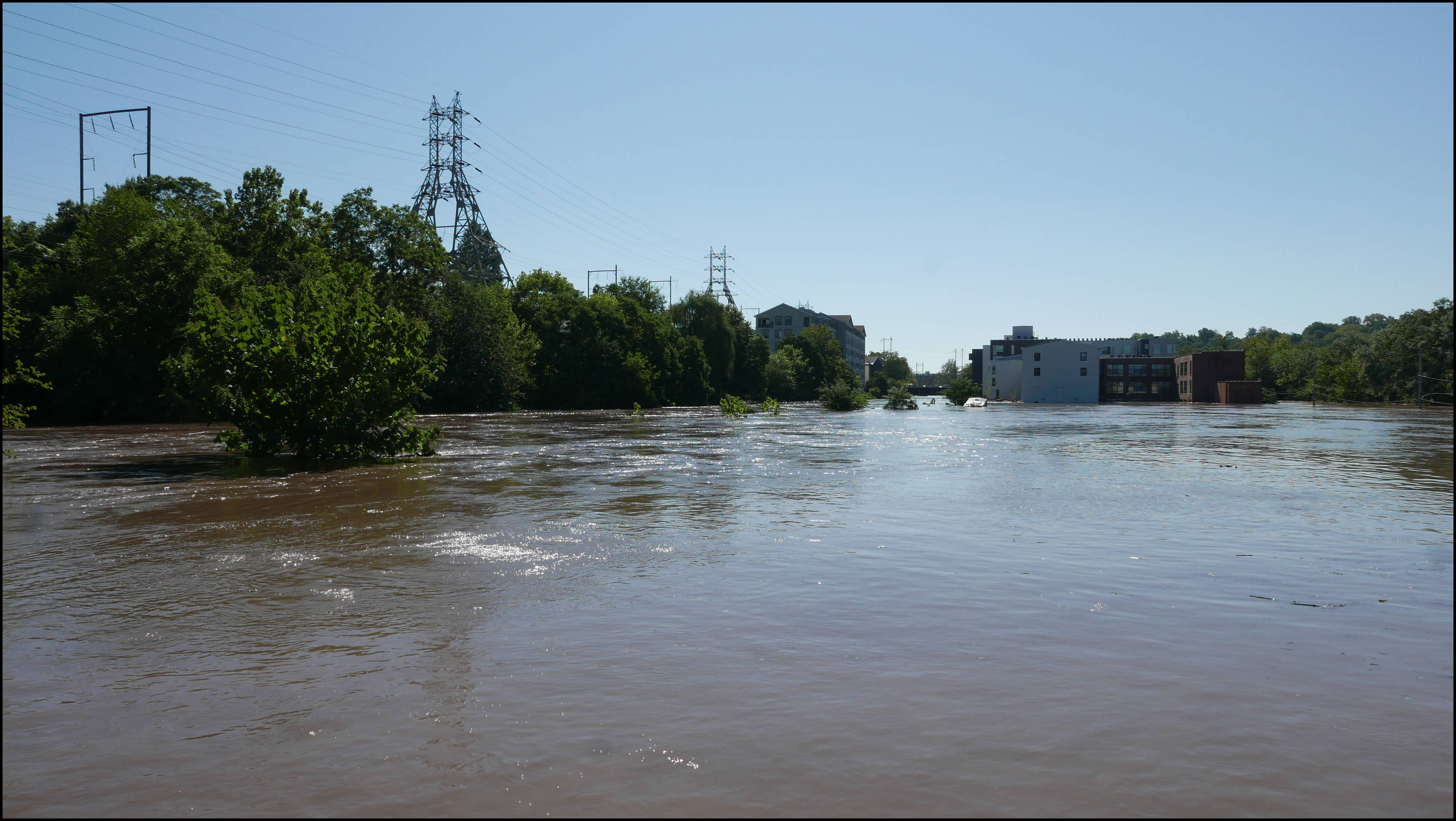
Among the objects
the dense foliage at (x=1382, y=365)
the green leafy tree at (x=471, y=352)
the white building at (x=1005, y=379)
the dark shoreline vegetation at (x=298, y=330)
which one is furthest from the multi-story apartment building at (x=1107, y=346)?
the green leafy tree at (x=471, y=352)

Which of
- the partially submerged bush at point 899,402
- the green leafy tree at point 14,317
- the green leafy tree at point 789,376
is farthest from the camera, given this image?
the green leafy tree at point 789,376

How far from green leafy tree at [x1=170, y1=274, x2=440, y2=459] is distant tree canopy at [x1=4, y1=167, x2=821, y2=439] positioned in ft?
0.19

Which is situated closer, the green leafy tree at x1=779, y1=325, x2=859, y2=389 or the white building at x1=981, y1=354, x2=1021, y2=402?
the white building at x1=981, y1=354, x2=1021, y2=402

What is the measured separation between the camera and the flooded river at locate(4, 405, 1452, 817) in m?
3.91

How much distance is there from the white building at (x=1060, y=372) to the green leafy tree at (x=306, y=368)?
112760 millimetres

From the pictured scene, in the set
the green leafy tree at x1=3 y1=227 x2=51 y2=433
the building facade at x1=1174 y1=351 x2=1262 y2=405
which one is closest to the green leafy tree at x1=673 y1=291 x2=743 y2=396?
the green leafy tree at x1=3 y1=227 x2=51 y2=433

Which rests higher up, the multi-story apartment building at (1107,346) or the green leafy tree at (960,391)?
the multi-story apartment building at (1107,346)

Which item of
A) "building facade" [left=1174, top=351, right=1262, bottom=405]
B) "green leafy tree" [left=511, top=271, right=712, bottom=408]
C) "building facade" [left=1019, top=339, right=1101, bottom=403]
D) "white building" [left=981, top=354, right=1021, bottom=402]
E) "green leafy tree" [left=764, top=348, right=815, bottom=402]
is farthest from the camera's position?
"white building" [left=981, top=354, right=1021, bottom=402]

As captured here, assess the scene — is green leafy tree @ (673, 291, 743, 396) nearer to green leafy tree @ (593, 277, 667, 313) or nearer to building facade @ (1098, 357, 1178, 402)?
green leafy tree @ (593, 277, 667, 313)

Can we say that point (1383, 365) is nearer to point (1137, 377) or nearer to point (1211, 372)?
point (1211, 372)

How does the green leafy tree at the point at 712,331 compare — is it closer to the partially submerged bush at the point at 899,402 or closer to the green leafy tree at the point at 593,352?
the green leafy tree at the point at 593,352

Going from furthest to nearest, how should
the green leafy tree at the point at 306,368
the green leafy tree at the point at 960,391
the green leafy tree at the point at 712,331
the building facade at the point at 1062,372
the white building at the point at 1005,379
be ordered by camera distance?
the white building at the point at 1005,379
the building facade at the point at 1062,372
the green leafy tree at the point at 960,391
the green leafy tree at the point at 712,331
the green leafy tree at the point at 306,368

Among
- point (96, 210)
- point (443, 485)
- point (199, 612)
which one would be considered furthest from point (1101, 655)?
point (96, 210)

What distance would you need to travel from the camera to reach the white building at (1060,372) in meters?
122
